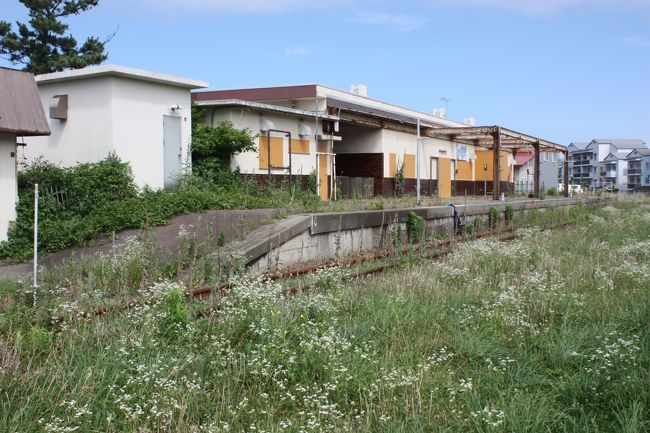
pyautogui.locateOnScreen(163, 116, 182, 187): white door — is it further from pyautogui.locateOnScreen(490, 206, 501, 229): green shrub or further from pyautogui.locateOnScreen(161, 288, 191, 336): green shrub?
pyautogui.locateOnScreen(161, 288, 191, 336): green shrub

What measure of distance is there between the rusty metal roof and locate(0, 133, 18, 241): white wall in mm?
312

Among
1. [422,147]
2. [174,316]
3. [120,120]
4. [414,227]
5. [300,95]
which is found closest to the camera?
[174,316]

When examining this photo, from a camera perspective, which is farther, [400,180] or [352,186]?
[400,180]

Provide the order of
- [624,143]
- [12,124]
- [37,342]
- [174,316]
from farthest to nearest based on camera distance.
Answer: [624,143] → [12,124] → [174,316] → [37,342]

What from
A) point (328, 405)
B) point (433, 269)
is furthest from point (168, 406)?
point (433, 269)

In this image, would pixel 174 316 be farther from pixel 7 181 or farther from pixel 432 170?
pixel 432 170

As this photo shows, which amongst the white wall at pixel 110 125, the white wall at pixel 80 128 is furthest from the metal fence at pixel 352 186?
the white wall at pixel 80 128

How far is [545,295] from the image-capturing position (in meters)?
7.71

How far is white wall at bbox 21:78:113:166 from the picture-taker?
57.3ft

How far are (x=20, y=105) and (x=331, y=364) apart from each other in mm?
12661

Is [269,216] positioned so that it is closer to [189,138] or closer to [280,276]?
[280,276]

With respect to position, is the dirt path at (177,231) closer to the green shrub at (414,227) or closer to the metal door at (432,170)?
the green shrub at (414,227)

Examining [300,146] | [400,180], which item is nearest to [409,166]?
[400,180]

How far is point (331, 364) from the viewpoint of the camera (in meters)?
5.20
